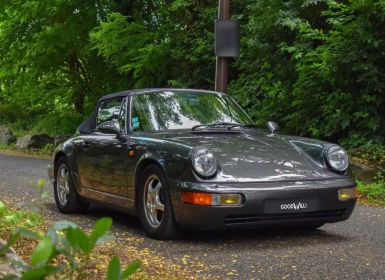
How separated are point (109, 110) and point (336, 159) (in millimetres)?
2591

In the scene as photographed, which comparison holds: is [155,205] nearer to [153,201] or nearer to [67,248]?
[153,201]

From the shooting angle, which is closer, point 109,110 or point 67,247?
point 67,247

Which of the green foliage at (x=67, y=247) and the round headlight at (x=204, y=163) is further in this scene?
the round headlight at (x=204, y=163)

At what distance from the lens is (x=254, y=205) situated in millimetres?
5172

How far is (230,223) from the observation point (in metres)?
5.22

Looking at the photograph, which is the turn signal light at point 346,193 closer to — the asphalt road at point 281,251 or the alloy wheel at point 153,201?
the asphalt road at point 281,251

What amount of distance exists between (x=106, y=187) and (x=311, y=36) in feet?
21.6

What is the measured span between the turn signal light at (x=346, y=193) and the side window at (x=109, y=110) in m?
2.40

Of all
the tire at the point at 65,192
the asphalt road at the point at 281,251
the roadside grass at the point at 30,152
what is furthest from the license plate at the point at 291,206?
the roadside grass at the point at 30,152

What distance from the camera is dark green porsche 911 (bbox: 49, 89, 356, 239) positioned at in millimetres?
5195

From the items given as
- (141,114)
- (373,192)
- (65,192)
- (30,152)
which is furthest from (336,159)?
(30,152)

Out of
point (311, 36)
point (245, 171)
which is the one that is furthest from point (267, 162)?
point (311, 36)

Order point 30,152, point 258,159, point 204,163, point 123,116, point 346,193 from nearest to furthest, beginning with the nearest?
point 204,163, point 258,159, point 346,193, point 123,116, point 30,152

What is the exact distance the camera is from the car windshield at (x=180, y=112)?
635 centimetres
